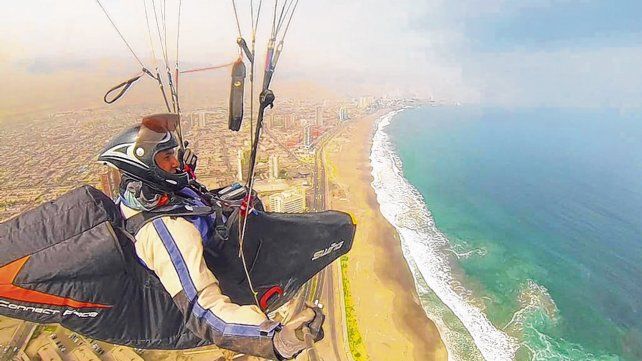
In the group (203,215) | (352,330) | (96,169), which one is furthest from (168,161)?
(96,169)

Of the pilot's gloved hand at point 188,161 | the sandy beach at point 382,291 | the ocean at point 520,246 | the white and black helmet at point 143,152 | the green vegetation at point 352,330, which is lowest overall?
the ocean at point 520,246

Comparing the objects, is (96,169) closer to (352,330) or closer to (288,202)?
(288,202)

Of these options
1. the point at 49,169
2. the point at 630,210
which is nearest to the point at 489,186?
the point at 630,210

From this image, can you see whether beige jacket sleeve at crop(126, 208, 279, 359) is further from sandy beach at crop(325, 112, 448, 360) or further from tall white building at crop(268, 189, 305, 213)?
tall white building at crop(268, 189, 305, 213)

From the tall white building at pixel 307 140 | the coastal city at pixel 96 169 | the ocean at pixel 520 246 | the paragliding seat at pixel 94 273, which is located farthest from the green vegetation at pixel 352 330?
the tall white building at pixel 307 140

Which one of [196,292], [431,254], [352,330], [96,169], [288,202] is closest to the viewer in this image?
[196,292]

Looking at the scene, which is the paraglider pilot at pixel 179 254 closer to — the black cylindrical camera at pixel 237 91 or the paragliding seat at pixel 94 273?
the paragliding seat at pixel 94 273
